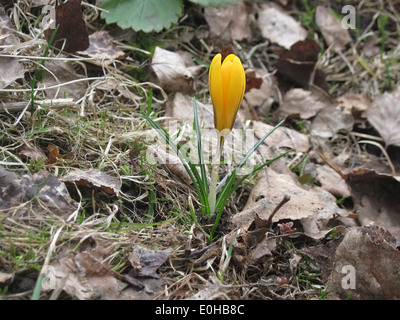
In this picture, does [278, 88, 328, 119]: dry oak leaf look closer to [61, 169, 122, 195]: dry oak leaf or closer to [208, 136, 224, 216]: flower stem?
[208, 136, 224, 216]: flower stem

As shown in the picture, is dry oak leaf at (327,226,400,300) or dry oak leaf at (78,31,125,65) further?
dry oak leaf at (78,31,125,65)

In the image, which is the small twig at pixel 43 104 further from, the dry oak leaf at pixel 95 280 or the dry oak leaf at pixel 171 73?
the dry oak leaf at pixel 95 280

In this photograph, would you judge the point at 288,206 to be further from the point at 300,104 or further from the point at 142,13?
the point at 142,13

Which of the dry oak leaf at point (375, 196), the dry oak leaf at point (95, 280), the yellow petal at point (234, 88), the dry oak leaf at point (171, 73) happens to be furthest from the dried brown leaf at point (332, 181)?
the dry oak leaf at point (95, 280)

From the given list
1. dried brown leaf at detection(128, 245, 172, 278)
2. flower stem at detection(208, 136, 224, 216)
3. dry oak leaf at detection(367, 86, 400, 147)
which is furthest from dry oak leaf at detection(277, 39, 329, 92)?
dried brown leaf at detection(128, 245, 172, 278)
